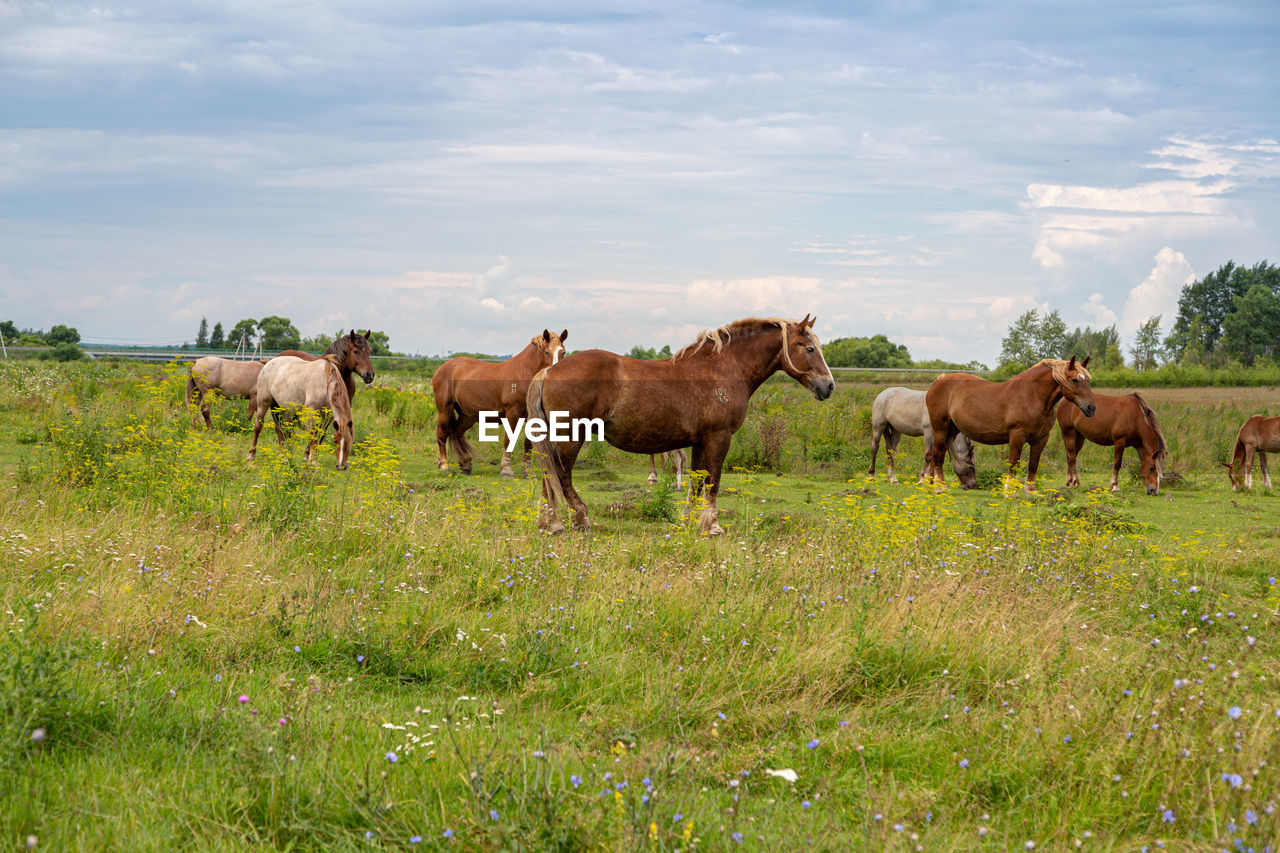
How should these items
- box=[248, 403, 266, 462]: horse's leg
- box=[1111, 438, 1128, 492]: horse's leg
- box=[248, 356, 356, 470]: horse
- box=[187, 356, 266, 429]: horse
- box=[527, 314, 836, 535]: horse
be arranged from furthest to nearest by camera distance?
box=[187, 356, 266, 429]: horse, box=[1111, 438, 1128, 492]: horse's leg, box=[248, 403, 266, 462]: horse's leg, box=[248, 356, 356, 470]: horse, box=[527, 314, 836, 535]: horse

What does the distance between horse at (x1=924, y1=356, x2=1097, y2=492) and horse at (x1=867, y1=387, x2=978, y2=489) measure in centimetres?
85

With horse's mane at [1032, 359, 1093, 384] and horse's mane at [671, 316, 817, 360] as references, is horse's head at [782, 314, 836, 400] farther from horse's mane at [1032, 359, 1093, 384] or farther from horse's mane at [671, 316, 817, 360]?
horse's mane at [1032, 359, 1093, 384]

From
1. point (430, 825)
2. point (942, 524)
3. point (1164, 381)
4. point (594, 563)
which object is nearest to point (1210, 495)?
point (942, 524)

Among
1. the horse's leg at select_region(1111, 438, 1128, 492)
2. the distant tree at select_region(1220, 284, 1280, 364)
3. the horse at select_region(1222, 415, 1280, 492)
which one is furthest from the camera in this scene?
the distant tree at select_region(1220, 284, 1280, 364)

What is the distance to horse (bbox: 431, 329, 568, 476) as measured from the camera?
15172 mm

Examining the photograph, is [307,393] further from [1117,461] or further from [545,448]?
[1117,461]

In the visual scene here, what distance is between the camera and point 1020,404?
1405 centimetres

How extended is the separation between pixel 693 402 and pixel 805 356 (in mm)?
1494

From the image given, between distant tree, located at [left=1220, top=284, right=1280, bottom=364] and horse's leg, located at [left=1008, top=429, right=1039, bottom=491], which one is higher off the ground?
distant tree, located at [left=1220, top=284, right=1280, bottom=364]

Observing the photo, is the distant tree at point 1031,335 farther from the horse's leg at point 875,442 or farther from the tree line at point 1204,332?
the horse's leg at point 875,442

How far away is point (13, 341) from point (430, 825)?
91565 mm

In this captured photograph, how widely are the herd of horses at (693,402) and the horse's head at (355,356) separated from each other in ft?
0.08

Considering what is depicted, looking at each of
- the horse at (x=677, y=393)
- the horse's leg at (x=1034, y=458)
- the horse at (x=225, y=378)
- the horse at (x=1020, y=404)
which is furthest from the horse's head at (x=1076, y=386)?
the horse at (x=225, y=378)

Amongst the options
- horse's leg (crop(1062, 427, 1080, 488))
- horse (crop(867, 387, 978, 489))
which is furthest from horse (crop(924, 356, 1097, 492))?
horse's leg (crop(1062, 427, 1080, 488))
